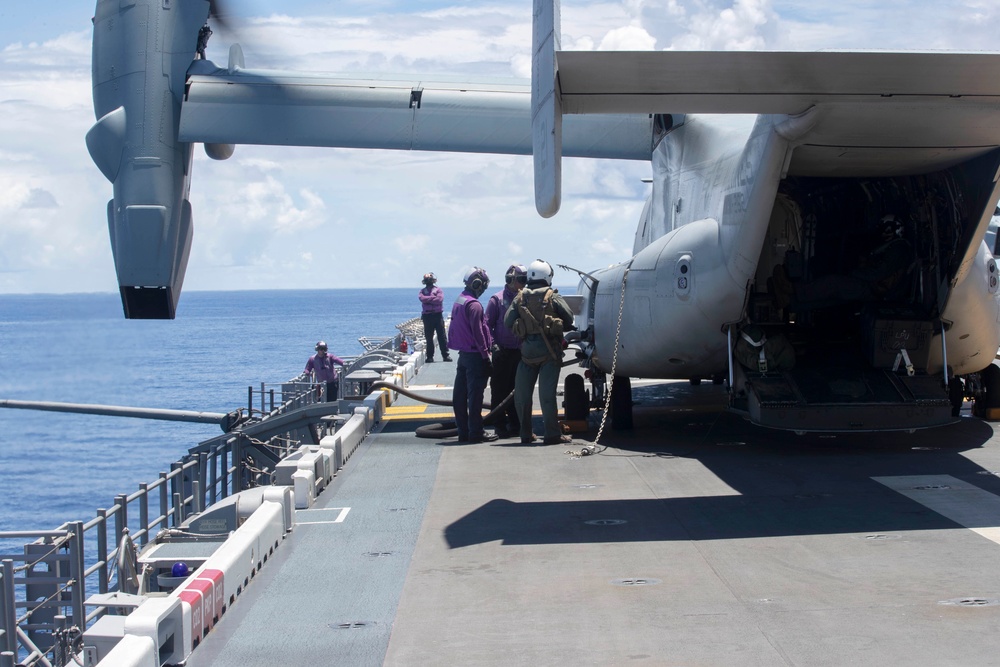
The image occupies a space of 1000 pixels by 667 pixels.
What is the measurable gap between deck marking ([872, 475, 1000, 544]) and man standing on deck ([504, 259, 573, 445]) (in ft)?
12.0

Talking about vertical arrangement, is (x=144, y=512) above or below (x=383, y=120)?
below

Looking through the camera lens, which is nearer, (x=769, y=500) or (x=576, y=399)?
(x=769, y=500)

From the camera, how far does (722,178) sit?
1014 cm

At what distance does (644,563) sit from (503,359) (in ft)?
19.3

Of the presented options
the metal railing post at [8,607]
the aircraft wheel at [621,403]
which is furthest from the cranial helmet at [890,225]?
the metal railing post at [8,607]

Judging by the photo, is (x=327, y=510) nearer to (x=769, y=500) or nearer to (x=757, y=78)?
(x=769, y=500)

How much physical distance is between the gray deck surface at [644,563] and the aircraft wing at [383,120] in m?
5.34

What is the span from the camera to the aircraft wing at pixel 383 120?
14195mm

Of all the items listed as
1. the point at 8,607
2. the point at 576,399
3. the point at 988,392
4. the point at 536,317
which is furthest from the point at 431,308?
the point at 8,607

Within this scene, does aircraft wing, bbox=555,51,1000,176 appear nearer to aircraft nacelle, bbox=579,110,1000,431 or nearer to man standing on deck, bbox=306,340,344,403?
aircraft nacelle, bbox=579,110,1000,431

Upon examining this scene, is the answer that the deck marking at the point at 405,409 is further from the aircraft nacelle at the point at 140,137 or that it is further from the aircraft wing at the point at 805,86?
the aircraft wing at the point at 805,86

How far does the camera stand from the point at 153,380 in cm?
7150

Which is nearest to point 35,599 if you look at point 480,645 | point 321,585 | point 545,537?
point 321,585

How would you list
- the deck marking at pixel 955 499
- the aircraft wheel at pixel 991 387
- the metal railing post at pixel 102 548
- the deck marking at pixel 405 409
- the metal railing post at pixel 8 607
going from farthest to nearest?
the deck marking at pixel 405 409, the aircraft wheel at pixel 991 387, the metal railing post at pixel 102 548, the deck marking at pixel 955 499, the metal railing post at pixel 8 607
